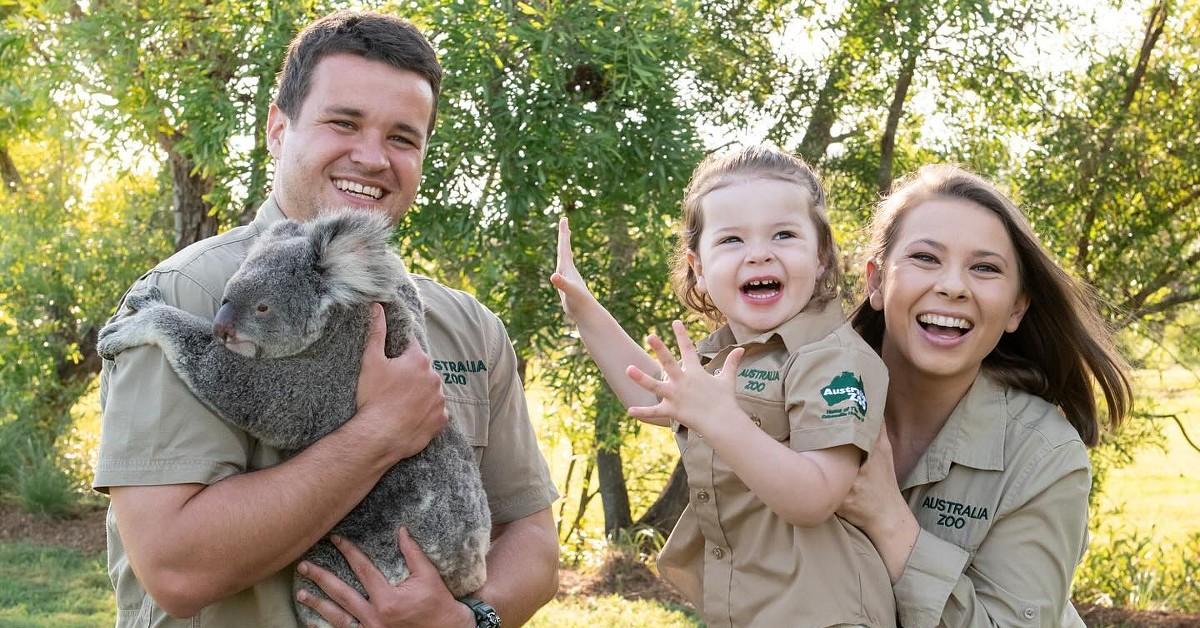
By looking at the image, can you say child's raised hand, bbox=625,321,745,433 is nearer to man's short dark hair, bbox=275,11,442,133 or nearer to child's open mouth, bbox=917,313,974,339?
child's open mouth, bbox=917,313,974,339

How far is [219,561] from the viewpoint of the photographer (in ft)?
7.08

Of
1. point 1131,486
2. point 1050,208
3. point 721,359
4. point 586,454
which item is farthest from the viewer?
point 1131,486

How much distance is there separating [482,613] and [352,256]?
0.89 meters

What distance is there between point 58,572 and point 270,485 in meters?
6.73

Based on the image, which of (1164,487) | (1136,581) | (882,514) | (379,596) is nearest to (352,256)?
(379,596)

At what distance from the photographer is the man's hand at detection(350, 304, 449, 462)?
2.33 meters

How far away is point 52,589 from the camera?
745 centimetres

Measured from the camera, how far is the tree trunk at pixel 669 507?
29.0 ft

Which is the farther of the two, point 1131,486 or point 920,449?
point 1131,486

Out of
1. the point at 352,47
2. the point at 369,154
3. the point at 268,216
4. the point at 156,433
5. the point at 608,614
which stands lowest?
the point at 608,614

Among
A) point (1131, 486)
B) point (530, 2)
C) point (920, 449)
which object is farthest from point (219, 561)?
point (1131, 486)

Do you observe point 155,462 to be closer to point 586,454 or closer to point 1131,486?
point 586,454

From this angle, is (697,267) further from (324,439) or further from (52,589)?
(52,589)

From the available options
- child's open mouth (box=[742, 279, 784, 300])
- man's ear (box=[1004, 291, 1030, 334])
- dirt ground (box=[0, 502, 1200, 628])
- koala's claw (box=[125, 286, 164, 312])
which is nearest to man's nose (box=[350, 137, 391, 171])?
koala's claw (box=[125, 286, 164, 312])
